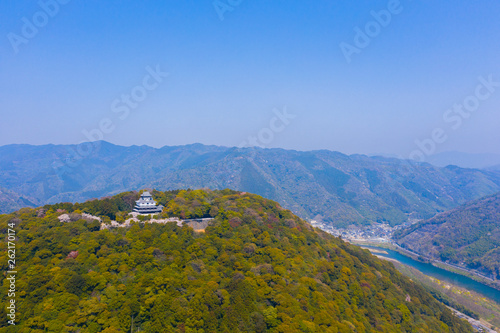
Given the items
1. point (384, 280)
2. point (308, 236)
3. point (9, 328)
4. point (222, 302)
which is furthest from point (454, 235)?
point (9, 328)

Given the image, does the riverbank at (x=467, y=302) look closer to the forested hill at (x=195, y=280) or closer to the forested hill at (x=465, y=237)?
the forested hill at (x=195, y=280)

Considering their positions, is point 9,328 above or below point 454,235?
above

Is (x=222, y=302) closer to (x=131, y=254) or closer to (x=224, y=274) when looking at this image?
(x=224, y=274)

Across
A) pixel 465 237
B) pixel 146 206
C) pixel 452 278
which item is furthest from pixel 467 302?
pixel 146 206

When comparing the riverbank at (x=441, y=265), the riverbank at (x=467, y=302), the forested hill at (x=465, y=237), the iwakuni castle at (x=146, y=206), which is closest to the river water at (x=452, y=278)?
the riverbank at (x=441, y=265)

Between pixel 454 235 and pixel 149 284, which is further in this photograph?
pixel 454 235

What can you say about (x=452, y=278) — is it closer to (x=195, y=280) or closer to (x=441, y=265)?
(x=441, y=265)
